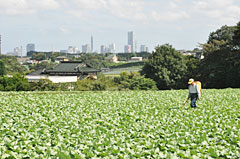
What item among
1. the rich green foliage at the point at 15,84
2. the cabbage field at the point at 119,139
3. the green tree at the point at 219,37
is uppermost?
the green tree at the point at 219,37

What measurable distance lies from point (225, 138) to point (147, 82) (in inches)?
1407

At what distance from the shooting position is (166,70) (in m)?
51.8

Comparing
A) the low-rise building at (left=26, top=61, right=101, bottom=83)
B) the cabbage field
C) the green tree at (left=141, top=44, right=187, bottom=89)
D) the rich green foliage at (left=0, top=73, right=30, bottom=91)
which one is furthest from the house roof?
the cabbage field

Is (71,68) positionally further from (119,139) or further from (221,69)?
(119,139)

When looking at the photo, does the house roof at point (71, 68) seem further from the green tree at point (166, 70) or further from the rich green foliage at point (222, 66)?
the rich green foliage at point (222, 66)

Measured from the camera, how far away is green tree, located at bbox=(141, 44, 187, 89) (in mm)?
51263

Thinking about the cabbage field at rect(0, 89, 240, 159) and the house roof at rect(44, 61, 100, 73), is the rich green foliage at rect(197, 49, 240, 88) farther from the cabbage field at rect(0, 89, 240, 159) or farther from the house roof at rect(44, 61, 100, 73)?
the cabbage field at rect(0, 89, 240, 159)

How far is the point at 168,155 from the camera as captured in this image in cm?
711

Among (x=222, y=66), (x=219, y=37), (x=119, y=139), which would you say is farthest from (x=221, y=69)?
(x=119, y=139)

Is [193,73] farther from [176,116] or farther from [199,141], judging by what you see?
[199,141]

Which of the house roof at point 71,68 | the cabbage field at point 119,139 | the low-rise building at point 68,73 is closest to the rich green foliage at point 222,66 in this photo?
the low-rise building at point 68,73

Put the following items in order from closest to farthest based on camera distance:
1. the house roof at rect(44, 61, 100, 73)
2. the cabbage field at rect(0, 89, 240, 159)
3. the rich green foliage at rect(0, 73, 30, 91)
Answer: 1. the cabbage field at rect(0, 89, 240, 159)
2. the rich green foliage at rect(0, 73, 30, 91)
3. the house roof at rect(44, 61, 100, 73)

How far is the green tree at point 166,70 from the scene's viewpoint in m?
51.3

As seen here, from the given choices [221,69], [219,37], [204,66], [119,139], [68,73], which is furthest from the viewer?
[219,37]
